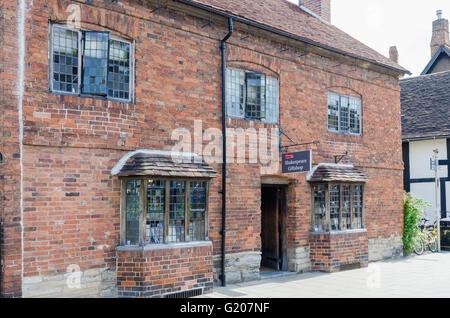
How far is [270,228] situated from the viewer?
1260 cm

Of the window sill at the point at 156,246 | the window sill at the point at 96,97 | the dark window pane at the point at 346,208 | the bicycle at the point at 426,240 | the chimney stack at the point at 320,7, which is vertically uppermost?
the chimney stack at the point at 320,7

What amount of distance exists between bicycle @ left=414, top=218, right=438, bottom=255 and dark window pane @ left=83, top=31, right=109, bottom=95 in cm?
1227

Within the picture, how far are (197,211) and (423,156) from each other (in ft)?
44.5

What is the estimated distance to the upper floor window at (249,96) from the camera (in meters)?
10.7

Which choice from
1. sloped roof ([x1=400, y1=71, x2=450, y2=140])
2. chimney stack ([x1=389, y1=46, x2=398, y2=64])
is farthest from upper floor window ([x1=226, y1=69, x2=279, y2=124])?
chimney stack ([x1=389, y1=46, x2=398, y2=64])

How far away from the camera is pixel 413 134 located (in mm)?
19484

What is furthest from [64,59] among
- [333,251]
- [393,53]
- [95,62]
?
[393,53]

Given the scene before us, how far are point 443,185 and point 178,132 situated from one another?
13.7 m

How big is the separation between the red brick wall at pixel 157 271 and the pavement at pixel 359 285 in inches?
25.0

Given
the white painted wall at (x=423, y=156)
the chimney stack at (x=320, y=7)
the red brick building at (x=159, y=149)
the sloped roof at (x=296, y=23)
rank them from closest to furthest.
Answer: the red brick building at (x=159, y=149), the sloped roof at (x=296, y=23), the chimney stack at (x=320, y=7), the white painted wall at (x=423, y=156)

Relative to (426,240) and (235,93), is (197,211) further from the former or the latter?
(426,240)

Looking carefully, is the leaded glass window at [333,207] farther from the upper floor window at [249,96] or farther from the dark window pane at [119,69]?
the dark window pane at [119,69]

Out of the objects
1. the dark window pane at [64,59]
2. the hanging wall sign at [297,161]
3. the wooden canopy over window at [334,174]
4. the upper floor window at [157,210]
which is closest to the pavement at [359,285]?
the upper floor window at [157,210]

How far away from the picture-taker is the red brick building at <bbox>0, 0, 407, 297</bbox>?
7.61m
